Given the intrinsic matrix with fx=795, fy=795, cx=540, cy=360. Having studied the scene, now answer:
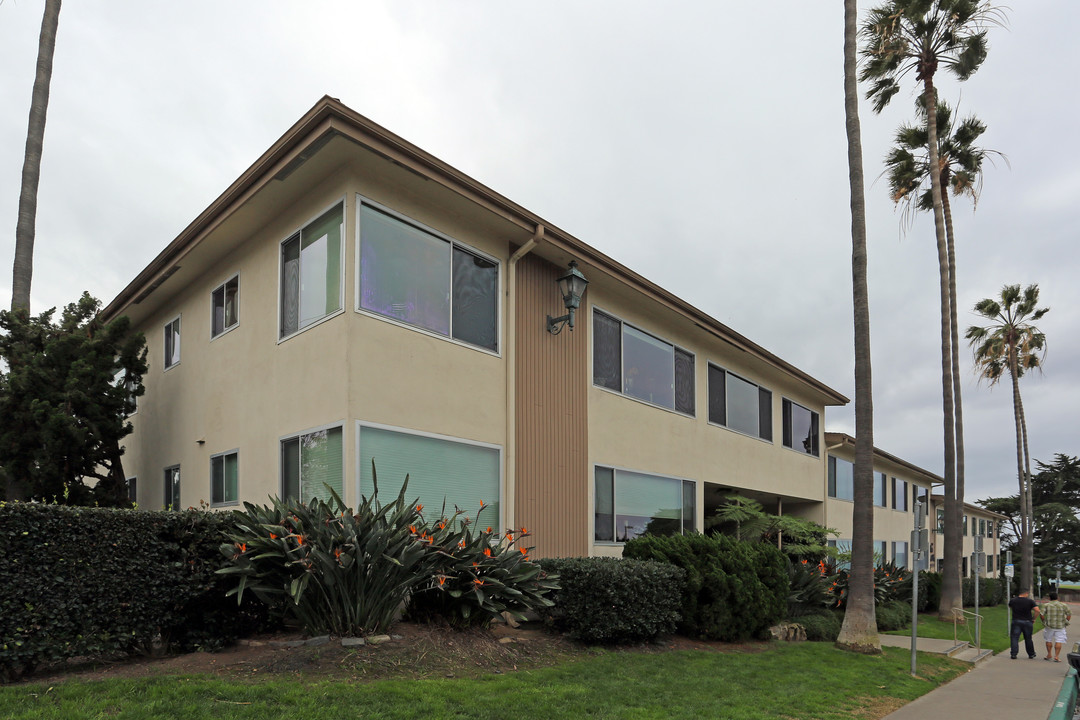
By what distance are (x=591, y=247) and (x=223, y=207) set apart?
549 centimetres

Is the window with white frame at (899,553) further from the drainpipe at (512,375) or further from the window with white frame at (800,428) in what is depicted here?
the drainpipe at (512,375)

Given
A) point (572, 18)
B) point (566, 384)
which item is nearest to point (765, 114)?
point (572, 18)

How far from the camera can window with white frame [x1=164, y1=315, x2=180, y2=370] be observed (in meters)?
14.5

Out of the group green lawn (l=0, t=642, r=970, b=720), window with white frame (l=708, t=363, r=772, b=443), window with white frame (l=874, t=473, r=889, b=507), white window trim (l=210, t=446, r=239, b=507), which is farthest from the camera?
window with white frame (l=874, t=473, r=889, b=507)

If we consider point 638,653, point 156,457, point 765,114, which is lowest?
point 638,653

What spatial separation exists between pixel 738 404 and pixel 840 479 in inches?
369

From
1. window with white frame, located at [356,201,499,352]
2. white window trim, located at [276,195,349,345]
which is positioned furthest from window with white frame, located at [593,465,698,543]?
white window trim, located at [276,195,349,345]

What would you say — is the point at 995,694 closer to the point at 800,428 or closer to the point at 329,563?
the point at 329,563

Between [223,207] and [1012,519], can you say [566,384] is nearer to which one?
[223,207]

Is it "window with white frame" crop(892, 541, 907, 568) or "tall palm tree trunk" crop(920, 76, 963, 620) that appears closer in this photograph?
A: "tall palm tree trunk" crop(920, 76, 963, 620)

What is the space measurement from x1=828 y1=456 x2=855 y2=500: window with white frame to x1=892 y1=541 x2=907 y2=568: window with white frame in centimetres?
784

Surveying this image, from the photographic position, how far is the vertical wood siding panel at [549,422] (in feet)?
38.4

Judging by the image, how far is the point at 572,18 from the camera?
48.5 feet

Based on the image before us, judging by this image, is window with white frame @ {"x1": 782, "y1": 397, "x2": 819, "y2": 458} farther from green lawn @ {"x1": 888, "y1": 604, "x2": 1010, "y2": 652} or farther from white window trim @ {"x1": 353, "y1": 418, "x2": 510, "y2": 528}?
white window trim @ {"x1": 353, "y1": 418, "x2": 510, "y2": 528}
